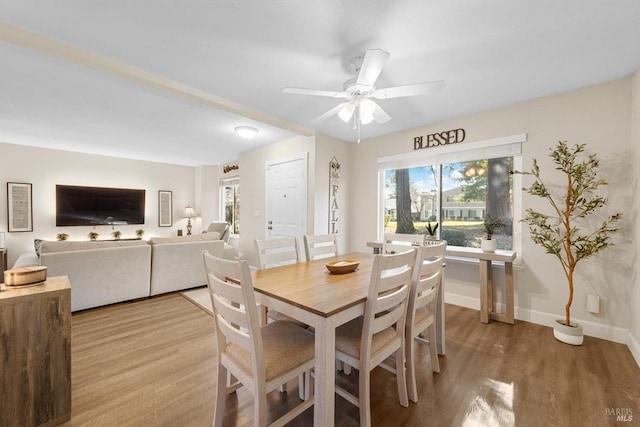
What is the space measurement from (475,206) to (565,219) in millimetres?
897

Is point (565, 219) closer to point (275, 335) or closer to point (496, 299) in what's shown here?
point (496, 299)

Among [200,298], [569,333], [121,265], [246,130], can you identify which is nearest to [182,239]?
[121,265]

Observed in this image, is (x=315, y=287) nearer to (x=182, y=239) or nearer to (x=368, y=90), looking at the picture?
(x=368, y=90)

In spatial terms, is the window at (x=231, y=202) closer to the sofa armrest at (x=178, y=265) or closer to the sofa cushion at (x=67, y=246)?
the sofa armrest at (x=178, y=265)

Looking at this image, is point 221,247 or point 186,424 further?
point 221,247

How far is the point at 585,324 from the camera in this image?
8.09 ft

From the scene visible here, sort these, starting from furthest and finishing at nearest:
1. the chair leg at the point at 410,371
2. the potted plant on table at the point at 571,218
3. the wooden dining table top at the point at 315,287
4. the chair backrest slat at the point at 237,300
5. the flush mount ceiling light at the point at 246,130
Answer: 1. the flush mount ceiling light at the point at 246,130
2. the potted plant on table at the point at 571,218
3. the chair leg at the point at 410,371
4. the wooden dining table top at the point at 315,287
5. the chair backrest slat at the point at 237,300

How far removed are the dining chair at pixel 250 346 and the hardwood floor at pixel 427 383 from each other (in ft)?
1.35

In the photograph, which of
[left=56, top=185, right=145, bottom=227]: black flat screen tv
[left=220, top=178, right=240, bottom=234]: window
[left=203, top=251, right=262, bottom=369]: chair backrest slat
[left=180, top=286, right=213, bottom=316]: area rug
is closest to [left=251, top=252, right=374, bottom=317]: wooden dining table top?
[left=203, top=251, right=262, bottom=369]: chair backrest slat

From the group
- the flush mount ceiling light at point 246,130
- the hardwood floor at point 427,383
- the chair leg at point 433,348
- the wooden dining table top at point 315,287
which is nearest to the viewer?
the wooden dining table top at point 315,287

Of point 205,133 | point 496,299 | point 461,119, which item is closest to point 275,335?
point 496,299

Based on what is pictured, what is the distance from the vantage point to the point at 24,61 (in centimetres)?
211

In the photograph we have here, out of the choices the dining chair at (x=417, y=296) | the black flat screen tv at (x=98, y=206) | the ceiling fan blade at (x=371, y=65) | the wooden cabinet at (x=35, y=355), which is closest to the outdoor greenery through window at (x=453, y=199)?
the dining chair at (x=417, y=296)

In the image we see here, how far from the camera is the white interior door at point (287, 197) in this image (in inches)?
156
